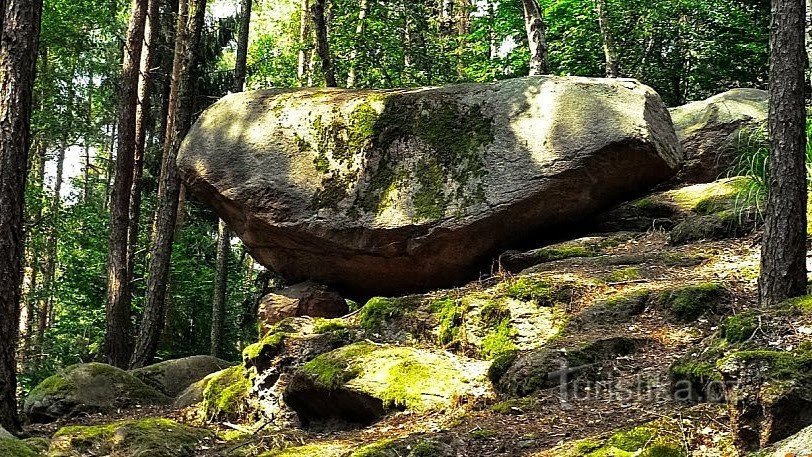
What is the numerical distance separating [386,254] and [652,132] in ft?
10.8

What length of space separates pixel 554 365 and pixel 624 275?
1.83 meters

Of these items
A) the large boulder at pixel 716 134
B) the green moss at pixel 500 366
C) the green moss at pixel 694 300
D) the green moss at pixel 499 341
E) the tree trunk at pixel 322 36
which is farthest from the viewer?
the tree trunk at pixel 322 36

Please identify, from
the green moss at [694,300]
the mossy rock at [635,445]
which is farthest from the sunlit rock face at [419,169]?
the mossy rock at [635,445]

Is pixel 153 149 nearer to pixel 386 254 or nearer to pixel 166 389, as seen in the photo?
pixel 166 389

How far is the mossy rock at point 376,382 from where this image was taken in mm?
5148

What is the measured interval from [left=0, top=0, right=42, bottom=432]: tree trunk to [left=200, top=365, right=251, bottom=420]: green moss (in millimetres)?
1697

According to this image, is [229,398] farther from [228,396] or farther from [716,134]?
[716,134]

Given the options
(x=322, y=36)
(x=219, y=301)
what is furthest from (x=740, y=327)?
(x=219, y=301)

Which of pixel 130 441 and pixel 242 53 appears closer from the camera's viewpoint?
pixel 130 441

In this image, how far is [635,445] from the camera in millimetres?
3334

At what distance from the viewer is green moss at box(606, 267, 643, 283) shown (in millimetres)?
6258

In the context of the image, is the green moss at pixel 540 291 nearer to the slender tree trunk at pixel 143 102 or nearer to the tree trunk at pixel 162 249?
the tree trunk at pixel 162 249

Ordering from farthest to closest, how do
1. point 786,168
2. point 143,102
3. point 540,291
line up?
point 143,102
point 540,291
point 786,168

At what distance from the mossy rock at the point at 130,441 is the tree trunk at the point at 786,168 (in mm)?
4294
